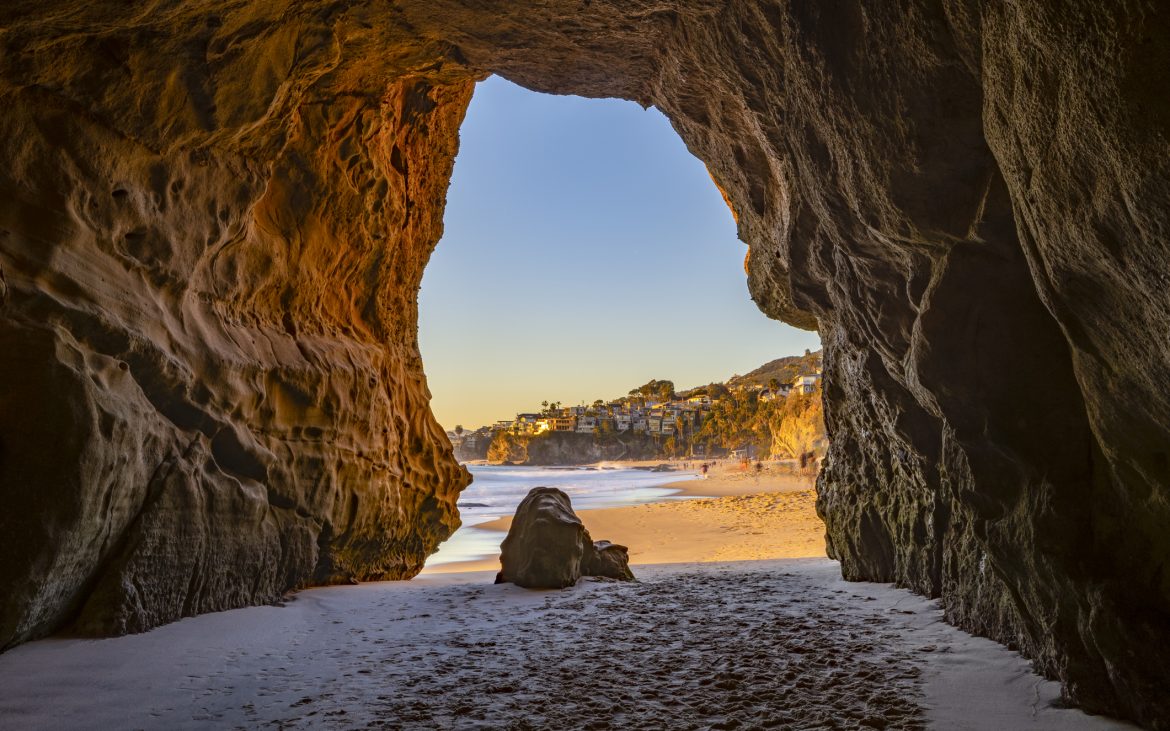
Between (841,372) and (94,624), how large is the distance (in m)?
7.52

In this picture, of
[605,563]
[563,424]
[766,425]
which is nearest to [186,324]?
[605,563]

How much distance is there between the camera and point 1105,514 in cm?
314

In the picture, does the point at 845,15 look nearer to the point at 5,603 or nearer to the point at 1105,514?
the point at 1105,514

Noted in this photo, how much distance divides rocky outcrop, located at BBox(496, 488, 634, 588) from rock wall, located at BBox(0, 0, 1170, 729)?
6.22 ft

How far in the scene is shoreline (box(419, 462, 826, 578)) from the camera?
539 inches

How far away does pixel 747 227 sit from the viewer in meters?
9.06

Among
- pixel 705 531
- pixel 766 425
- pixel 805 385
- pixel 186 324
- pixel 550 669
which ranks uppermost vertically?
pixel 805 385

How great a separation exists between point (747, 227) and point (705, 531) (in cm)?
1045

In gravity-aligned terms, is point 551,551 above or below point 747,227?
below

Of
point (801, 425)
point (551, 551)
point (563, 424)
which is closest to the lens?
point (551, 551)

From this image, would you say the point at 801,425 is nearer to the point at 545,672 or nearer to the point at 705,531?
the point at 705,531

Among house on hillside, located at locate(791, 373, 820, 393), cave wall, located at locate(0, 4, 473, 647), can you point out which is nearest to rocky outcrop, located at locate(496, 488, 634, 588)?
cave wall, located at locate(0, 4, 473, 647)

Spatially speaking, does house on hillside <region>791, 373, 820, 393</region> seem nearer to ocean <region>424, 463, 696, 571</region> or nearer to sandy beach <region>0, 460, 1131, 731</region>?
ocean <region>424, 463, 696, 571</region>

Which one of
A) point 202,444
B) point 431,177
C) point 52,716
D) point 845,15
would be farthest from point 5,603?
point 431,177
